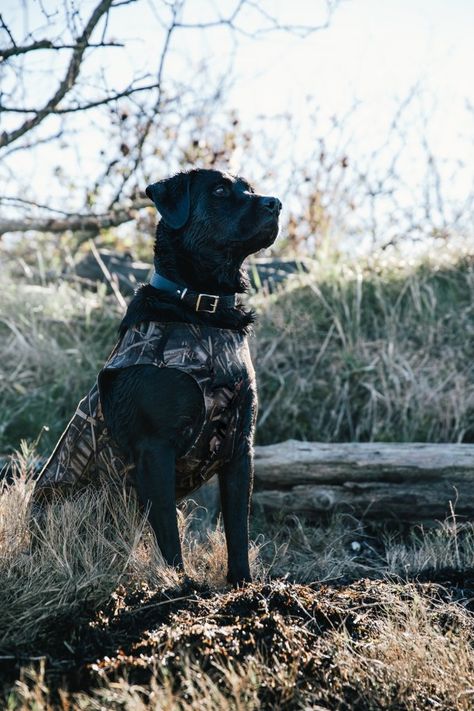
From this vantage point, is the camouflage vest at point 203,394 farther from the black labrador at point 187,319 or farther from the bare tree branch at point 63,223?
the bare tree branch at point 63,223

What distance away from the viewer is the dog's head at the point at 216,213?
3.68 meters

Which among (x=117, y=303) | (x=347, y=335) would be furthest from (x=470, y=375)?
(x=117, y=303)

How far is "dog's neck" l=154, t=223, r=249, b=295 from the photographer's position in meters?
3.68

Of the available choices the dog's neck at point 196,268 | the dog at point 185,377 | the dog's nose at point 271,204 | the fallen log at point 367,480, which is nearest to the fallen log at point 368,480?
the fallen log at point 367,480

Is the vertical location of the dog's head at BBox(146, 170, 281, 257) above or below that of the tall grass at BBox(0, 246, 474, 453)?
above

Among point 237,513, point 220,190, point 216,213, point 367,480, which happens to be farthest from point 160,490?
point 367,480

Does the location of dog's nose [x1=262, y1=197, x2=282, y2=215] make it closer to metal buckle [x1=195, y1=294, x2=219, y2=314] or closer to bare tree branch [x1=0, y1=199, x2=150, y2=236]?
metal buckle [x1=195, y1=294, x2=219, y2=314]

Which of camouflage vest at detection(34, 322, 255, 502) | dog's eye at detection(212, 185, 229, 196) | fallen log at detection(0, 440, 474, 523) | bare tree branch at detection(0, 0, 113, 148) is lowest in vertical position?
fallen log at detection(0, 440, 474, 523)

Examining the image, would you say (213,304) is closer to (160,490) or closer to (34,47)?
(160,490)

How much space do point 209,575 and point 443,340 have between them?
3518 mm

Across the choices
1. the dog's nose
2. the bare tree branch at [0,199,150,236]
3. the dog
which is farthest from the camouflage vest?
the bare tree branch at [0,199,150,236]

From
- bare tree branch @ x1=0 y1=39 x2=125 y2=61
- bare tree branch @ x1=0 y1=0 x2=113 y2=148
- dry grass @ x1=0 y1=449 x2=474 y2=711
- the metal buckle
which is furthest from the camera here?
bare tree branch @ x1=0 y1=0 x2=113 y2=148

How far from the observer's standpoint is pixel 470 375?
20.5 feet

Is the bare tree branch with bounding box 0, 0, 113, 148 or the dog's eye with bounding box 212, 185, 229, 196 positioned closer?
the dog's eye with bounding box 212, 185, 229, 196
